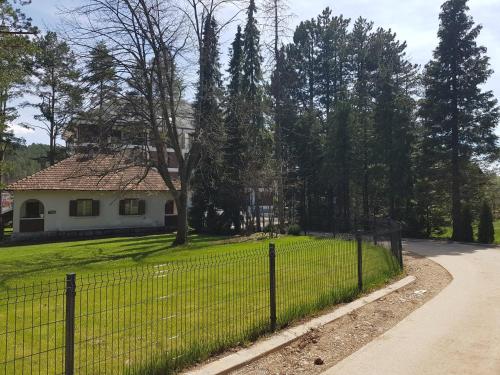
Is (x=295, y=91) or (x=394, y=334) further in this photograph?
(x=295, y=91)

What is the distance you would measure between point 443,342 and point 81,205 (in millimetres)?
27589

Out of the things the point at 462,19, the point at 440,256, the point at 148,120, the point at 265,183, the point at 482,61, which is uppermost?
the point at 462,19

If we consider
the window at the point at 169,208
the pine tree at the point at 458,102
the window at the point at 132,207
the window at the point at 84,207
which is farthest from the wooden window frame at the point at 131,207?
the pine tree at the point at 458,102

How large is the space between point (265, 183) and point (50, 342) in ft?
68.2

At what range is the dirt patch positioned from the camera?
539 cm

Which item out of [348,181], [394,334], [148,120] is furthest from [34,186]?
[394,334]

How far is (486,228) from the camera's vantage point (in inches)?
925

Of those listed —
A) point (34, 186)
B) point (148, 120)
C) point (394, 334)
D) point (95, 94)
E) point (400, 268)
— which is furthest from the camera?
point (34, 186)

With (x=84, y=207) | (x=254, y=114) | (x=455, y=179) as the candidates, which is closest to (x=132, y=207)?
(x=84, y=207)

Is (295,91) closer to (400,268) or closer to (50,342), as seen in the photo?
(400,268)

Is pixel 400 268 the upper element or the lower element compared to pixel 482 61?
lower

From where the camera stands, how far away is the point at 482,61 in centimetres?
2555

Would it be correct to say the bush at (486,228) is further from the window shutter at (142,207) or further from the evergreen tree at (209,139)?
the window shutter at (142,207)

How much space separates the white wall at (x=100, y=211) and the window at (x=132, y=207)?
0.95 feet
